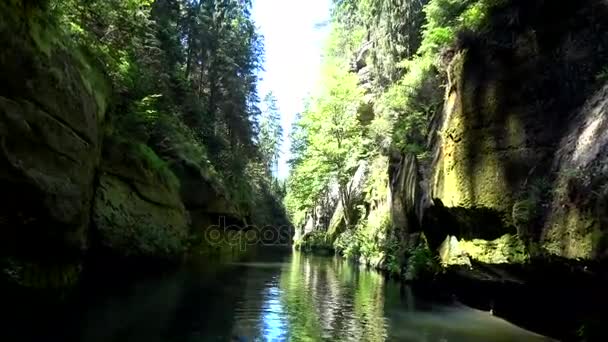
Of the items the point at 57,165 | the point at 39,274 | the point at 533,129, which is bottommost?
the point at 39,274

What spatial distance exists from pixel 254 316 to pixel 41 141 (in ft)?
22.2

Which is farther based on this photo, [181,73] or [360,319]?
[181,73]

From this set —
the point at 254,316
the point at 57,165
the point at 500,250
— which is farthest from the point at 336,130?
the point at 500,250

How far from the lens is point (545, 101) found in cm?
1105

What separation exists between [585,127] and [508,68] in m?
3.13

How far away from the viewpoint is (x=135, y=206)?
1942 cm

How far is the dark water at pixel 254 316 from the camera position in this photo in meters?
9.96

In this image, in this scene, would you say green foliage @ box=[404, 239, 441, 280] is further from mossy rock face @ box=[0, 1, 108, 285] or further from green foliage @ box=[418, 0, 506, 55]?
mossy rock face @ box=[0, 1, 108, 285]

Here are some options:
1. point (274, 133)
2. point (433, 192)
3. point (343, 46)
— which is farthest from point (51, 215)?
point (274, 133)

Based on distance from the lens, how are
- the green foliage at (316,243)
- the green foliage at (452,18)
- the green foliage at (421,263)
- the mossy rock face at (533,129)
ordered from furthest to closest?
the green foliage at (316,243) → the green foliage at (421,263) → the green foliage at (452,18) → the mossy rock face at (533,129)

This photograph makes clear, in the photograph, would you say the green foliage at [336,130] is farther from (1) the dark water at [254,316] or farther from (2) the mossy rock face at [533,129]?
(2) the mossy rock face at [533,129]

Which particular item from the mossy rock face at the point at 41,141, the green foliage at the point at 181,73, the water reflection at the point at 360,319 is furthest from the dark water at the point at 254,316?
the green foliage at the point at 181,73

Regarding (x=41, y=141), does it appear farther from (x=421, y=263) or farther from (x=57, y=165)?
(x=421, y=263)

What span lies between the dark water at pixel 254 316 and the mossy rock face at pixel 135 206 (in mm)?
1724
